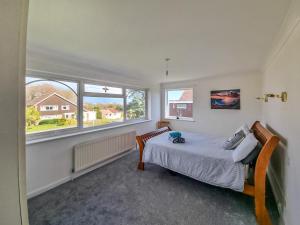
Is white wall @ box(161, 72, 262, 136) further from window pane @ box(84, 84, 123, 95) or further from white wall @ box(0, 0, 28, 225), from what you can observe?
white wall @ box(0, 0, 28, 225)

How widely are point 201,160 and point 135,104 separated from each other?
2.80 metres

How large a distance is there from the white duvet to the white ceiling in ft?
5.12

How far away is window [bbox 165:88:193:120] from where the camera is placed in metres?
4.77

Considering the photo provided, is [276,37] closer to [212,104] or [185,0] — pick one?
[185,0]

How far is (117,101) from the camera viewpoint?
12.8 ft

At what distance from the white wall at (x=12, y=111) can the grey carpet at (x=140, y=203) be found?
1.68 meters

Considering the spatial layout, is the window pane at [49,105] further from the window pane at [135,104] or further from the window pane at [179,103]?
the window pane at [179,103]

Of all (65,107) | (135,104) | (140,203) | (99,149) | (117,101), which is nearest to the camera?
(140,203)

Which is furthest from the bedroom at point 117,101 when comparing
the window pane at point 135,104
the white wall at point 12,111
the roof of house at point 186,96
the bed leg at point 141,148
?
the roof of house at point 186,96

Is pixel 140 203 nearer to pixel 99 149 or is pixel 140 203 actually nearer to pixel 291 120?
pixel 99 149

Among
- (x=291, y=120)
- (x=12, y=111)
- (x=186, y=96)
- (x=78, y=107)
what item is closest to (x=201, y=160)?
(x=291, y=120)

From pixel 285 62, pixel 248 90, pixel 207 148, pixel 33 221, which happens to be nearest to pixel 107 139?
pixel 33 221

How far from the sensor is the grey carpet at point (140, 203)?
174 cm

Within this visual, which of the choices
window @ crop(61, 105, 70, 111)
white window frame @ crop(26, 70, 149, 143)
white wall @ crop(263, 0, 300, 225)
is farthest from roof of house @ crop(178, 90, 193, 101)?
window @ crop(61, 105, 70, 111)
